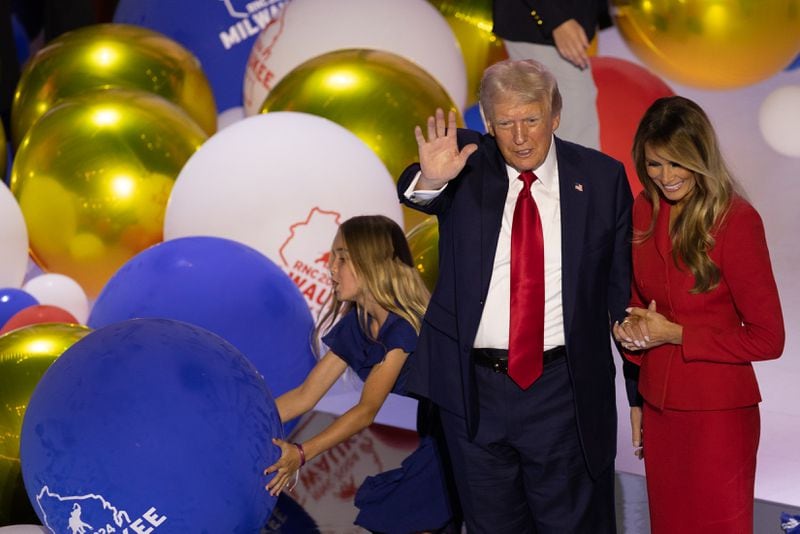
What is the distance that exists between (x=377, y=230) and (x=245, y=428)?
0.67 m

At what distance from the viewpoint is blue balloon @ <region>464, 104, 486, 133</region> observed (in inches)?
246

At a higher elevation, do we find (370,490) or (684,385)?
(684,385)

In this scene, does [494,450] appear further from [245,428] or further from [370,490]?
[370,490]

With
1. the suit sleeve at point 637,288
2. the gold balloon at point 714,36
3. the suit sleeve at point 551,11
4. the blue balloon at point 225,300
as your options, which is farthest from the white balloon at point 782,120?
the suit sleeve at point 637,288

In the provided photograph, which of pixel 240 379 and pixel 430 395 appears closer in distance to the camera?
pixel 430 395

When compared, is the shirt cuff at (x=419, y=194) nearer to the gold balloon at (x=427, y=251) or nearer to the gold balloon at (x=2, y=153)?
the gold balloon at (x=427, y=251)

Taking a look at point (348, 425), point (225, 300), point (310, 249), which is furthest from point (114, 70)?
point (348, 425)

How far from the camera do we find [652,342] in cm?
263

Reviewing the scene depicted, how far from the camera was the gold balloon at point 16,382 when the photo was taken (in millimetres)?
3383

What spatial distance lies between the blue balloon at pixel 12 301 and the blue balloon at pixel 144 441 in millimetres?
1713

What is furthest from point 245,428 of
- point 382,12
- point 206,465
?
point 382,12

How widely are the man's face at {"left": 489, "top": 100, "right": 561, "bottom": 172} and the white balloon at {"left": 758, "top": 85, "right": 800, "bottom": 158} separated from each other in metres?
4.48

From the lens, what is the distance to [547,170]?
2.64 m

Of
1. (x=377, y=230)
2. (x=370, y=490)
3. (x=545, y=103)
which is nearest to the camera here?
(x=545, y=103)
